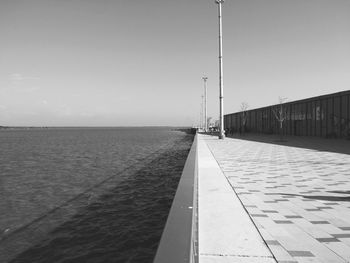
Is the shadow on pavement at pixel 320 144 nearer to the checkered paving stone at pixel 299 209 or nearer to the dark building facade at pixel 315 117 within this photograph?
the dark building facade at pixel 315 117

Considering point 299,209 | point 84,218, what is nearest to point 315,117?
point 299,209

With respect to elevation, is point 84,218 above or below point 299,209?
below

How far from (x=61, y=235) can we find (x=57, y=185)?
771 centimetres

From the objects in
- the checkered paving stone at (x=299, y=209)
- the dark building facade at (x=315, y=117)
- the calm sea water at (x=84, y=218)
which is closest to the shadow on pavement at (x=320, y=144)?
the dark building facade at (x=315, y=117)

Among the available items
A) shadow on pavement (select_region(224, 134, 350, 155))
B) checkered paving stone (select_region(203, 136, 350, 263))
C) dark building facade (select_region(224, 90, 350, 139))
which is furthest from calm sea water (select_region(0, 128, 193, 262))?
dark building facade (select_region(224, 90, 350, 139))

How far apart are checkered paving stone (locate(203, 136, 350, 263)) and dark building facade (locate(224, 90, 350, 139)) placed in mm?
21210

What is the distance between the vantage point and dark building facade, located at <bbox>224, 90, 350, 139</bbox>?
2878 centimetres

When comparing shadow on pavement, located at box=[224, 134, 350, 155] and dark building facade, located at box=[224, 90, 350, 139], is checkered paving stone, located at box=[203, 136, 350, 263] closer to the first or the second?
shadow on pavement, located at box=[224, 134, 350, 155]

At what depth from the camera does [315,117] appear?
34.0 metres

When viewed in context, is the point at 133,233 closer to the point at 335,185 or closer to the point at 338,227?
the point at 338,227

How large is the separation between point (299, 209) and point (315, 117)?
3176cm

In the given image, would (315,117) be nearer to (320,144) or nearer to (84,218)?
(320,144)

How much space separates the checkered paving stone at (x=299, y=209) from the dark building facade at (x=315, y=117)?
21210mm

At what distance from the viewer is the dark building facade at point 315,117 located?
2878 centimetres
